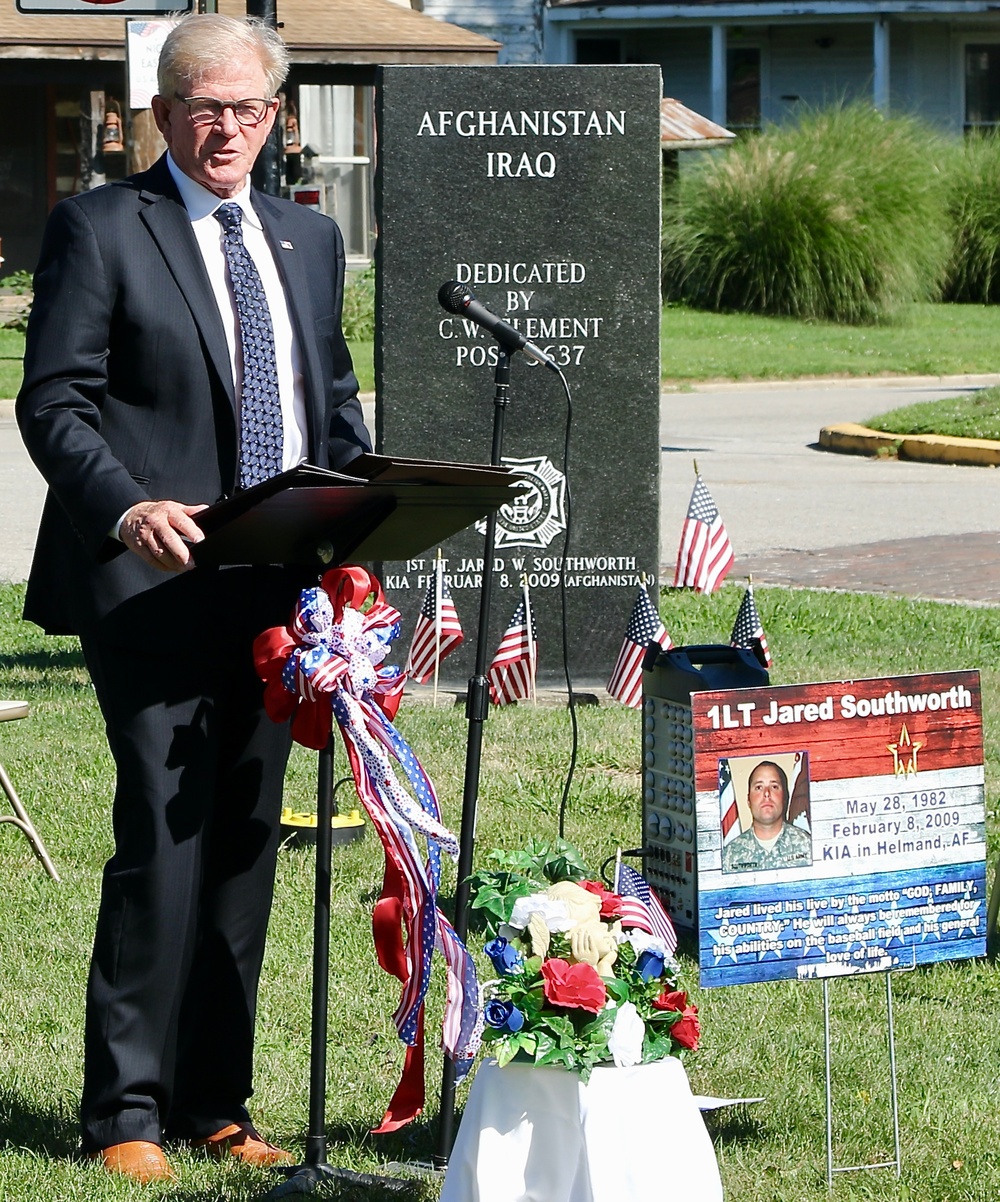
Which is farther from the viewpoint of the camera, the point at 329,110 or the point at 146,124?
the point at 329,110

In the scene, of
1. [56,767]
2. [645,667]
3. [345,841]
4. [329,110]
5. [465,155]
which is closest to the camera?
[645,667]

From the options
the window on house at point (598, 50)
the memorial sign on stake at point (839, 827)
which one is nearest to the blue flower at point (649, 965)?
the memorial sign on stake at point (839, 827)

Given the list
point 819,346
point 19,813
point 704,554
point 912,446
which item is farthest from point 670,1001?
point 819,346

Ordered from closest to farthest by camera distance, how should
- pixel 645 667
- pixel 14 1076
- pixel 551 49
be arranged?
1. pixel 14 1076
2. pixel 645 667
3. pixel 551 49

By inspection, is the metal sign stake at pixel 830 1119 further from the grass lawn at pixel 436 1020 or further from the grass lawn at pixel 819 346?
the grass lawn at pixel 819 346

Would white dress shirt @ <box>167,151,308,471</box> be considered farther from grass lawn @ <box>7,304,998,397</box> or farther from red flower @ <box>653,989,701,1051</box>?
grass lawn @ <box>7,304,998,397</box>

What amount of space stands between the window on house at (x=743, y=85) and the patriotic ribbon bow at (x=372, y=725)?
124 ft

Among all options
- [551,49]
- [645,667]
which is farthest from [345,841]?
[551,49]

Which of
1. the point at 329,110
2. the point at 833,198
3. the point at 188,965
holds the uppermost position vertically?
the point at 329,110

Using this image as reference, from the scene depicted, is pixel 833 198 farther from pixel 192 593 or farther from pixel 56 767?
pixel 192 593

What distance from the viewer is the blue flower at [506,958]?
323 centimetres

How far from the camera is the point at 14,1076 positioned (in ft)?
14.3

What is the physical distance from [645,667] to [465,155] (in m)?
3.47

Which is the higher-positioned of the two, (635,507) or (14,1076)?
(635,507)
